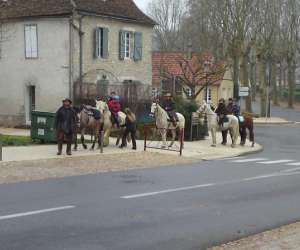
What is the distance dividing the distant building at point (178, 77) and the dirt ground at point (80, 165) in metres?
16.8

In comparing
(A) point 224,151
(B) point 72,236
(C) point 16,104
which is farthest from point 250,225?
(C) point 16,104

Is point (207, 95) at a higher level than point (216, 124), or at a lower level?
higher

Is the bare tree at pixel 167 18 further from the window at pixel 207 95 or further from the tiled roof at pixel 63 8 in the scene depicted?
the tiled roof at pixel 63 8

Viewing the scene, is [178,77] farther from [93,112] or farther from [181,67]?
[93,112]

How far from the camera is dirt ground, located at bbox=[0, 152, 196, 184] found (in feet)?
56.0

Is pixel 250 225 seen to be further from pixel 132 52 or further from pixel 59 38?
pixel 132 52

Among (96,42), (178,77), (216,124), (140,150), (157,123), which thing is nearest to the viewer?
(140,150)

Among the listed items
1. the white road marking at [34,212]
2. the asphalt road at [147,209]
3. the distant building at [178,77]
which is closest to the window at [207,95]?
the distant building at [178,77]

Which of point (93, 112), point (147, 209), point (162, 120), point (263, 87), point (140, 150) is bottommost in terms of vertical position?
point (147, 209)

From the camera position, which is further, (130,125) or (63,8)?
(63,8)

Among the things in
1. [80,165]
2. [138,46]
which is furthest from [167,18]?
[80,165]

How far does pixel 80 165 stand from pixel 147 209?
8061mm

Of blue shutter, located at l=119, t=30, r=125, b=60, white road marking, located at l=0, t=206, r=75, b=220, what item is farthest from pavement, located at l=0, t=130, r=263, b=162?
blue shutter, located at l=119, t=30, r=125, b=60

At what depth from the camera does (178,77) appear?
43250 mm
